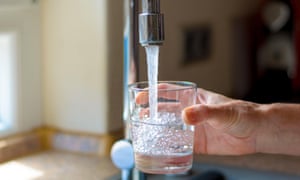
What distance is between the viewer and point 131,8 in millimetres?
1044

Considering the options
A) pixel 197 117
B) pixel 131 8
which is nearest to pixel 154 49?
pixel 197 117

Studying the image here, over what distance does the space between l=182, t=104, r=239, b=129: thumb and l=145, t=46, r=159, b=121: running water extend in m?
0.09

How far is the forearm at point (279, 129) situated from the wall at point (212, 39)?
0.55 metres

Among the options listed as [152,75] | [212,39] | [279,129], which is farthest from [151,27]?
[212,39]

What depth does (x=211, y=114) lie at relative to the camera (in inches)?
29.0

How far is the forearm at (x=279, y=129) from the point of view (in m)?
0.81

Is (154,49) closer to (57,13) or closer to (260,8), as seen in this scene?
(57,13)

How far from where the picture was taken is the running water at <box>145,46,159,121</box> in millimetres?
811

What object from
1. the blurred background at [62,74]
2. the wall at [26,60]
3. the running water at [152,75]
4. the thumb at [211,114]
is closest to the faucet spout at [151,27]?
the running water at [152,75]

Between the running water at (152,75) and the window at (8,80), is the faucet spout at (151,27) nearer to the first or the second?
the running water at (152,75)

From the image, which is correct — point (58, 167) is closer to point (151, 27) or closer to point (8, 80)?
point (8, 80)

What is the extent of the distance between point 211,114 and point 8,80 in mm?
634

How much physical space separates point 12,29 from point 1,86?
0.41ft

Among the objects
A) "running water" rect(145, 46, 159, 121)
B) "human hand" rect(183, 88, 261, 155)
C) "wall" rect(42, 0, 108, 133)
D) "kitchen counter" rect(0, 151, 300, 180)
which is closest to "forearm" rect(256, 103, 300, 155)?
"human hand" rect(183, 88, 261, 155)
